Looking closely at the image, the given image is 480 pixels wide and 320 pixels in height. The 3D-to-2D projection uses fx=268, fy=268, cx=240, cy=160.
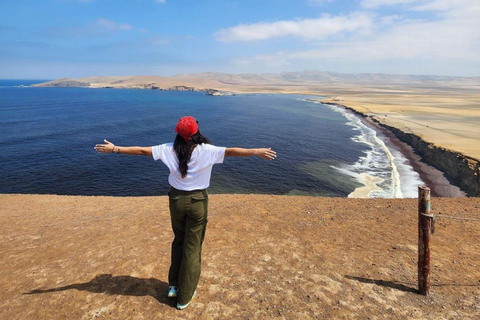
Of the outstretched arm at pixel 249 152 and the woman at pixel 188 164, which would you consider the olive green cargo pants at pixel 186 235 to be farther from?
the outstretched arm at pixel 249 152

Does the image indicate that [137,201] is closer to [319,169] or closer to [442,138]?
[319,169]

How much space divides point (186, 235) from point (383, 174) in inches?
1211

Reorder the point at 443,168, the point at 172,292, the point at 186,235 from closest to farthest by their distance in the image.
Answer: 1. the point at 186,235
2. the point at 172,292
3. the point at 443,168

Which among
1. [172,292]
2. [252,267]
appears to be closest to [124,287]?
[172,292]

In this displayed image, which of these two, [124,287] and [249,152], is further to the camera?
[124,287]

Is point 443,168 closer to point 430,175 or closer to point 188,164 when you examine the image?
point 430,175

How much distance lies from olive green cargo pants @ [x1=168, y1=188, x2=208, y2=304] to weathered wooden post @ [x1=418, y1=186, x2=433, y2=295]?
418cm

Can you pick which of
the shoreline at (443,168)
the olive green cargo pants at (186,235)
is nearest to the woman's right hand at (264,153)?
the olive green cargo pants at (186,235)

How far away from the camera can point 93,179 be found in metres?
27.8

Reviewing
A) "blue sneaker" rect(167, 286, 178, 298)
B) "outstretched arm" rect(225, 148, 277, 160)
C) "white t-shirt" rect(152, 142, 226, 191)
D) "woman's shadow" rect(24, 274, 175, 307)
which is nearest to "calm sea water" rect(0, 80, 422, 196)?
"woman's shadow" rect(24, 274, 175, 307)

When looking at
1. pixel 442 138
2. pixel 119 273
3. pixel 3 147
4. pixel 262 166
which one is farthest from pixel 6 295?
pixel 442 138

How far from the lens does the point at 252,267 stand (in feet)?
20.7

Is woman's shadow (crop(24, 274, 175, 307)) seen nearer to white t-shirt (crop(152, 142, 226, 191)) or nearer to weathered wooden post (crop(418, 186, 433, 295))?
white t-shirt (crop(152, 142, 226, 191))

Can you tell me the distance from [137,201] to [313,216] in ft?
30.0
